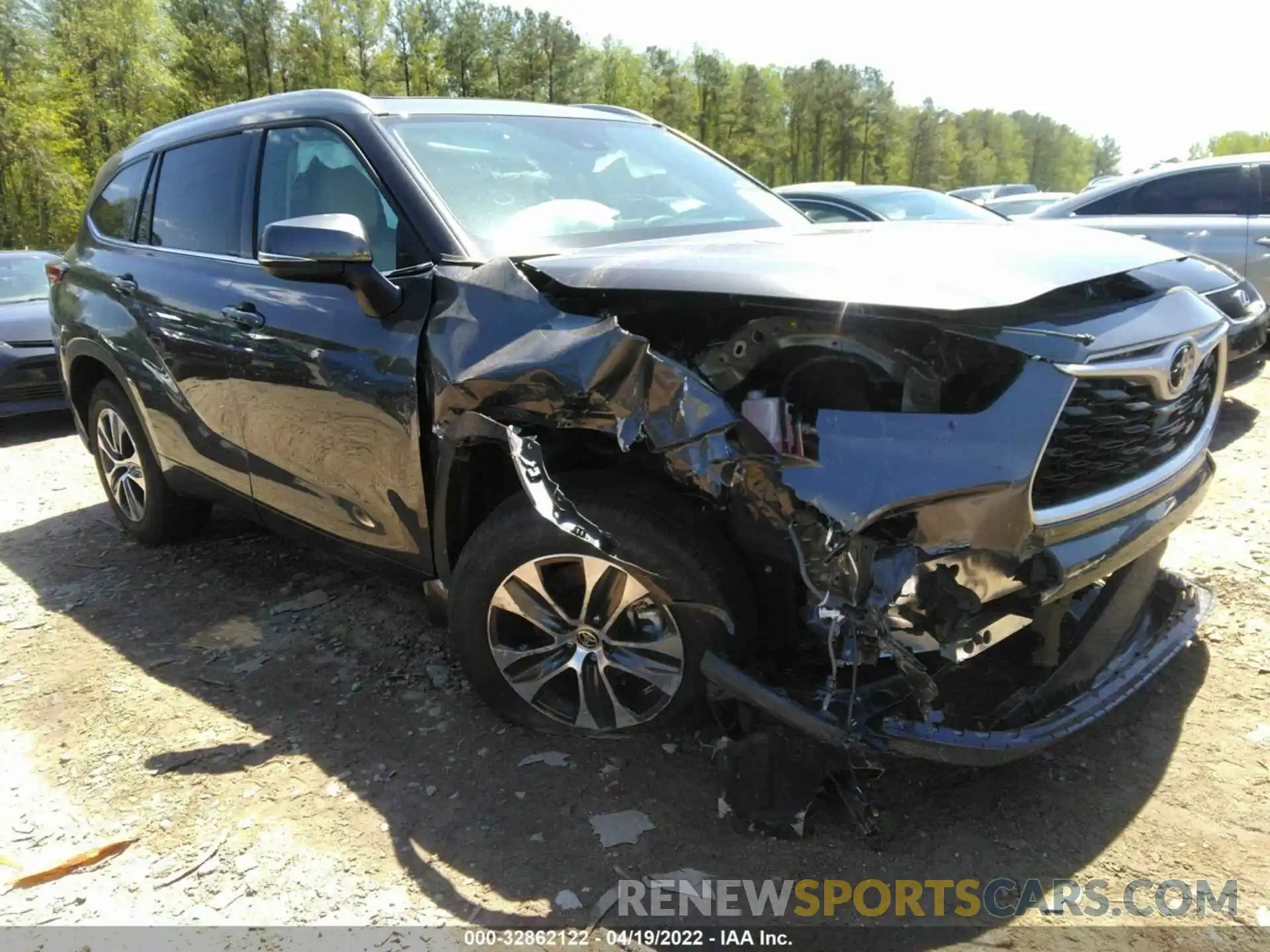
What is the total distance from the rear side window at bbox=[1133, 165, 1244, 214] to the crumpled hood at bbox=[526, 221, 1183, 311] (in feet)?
18.4

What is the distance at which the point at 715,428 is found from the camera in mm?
2143

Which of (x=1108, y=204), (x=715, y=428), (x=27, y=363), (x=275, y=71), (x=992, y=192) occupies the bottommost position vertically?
(x=27, y=363)

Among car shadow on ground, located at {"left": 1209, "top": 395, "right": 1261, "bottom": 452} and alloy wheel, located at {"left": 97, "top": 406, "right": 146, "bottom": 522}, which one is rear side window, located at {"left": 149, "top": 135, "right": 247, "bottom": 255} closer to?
alloy wheel, located at {"left": 97, "top": 406, "right": 146, "bottom": 522}

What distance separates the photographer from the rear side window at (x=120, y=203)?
4355mm

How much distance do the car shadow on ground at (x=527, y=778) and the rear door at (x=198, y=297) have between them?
75 cm

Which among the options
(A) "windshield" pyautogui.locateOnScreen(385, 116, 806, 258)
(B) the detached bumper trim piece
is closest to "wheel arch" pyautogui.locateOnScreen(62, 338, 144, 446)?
(A) "windshield" pyautogui.locateOnScreen(385, 116, 806, 258)

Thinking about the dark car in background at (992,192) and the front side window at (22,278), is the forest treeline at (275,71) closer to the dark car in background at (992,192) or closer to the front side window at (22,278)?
the dark car in background at (992,192)

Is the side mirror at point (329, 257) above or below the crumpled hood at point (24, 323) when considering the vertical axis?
above

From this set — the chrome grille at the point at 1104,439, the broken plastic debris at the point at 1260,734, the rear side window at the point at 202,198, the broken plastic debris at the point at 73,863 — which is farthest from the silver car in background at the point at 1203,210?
the broken plastic debris at the point at 73,863

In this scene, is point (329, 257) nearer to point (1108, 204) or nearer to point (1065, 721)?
→ point (1065, 721)

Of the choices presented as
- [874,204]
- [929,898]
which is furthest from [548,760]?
[874,204]

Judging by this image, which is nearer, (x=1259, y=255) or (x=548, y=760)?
(x=548, y=760)

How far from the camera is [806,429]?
7.00ft

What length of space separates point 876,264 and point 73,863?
2641 mm
